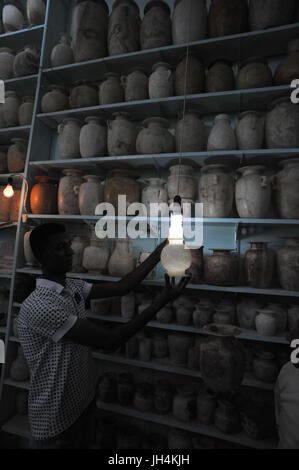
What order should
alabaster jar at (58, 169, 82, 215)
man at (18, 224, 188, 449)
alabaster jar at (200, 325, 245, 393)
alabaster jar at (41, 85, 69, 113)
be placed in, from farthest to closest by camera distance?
alabaster jar at (41, 85, 69, 113)
alabaster jar at (58, 169, 82, 215)
alabaster jar at (200, 325, 245, 393)
man at (18, 224, 188, 449)

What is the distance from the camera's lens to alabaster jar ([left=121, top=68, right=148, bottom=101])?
184 cm

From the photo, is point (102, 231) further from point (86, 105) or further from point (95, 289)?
point (86, 105)

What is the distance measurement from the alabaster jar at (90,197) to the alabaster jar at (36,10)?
5.19 feet

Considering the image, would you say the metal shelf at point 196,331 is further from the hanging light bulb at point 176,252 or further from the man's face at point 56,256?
the man's face at point 56,256

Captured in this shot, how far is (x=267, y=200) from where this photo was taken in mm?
1520

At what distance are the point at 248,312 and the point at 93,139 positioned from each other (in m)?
1.54

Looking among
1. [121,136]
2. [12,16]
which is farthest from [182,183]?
[12,16]

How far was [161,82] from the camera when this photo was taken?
5.79 feet

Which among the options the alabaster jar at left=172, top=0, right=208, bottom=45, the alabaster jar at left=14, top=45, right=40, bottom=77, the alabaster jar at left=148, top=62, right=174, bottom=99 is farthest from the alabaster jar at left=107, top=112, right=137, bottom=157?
the alabaster jar at left=14, top=45, right=40, bottom=77

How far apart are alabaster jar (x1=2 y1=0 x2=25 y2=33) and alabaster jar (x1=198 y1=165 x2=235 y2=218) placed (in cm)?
229

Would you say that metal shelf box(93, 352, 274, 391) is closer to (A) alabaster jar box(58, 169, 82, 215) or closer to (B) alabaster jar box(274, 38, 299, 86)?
(A) alabaster jar box(58, 169, 82, 215)

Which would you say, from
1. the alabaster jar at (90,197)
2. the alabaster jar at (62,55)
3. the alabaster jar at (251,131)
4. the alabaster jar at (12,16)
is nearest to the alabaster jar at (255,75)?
the alabaster jar at (251,131)

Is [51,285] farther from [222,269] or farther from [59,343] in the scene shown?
[222,269]

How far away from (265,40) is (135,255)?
1644 millimetres
